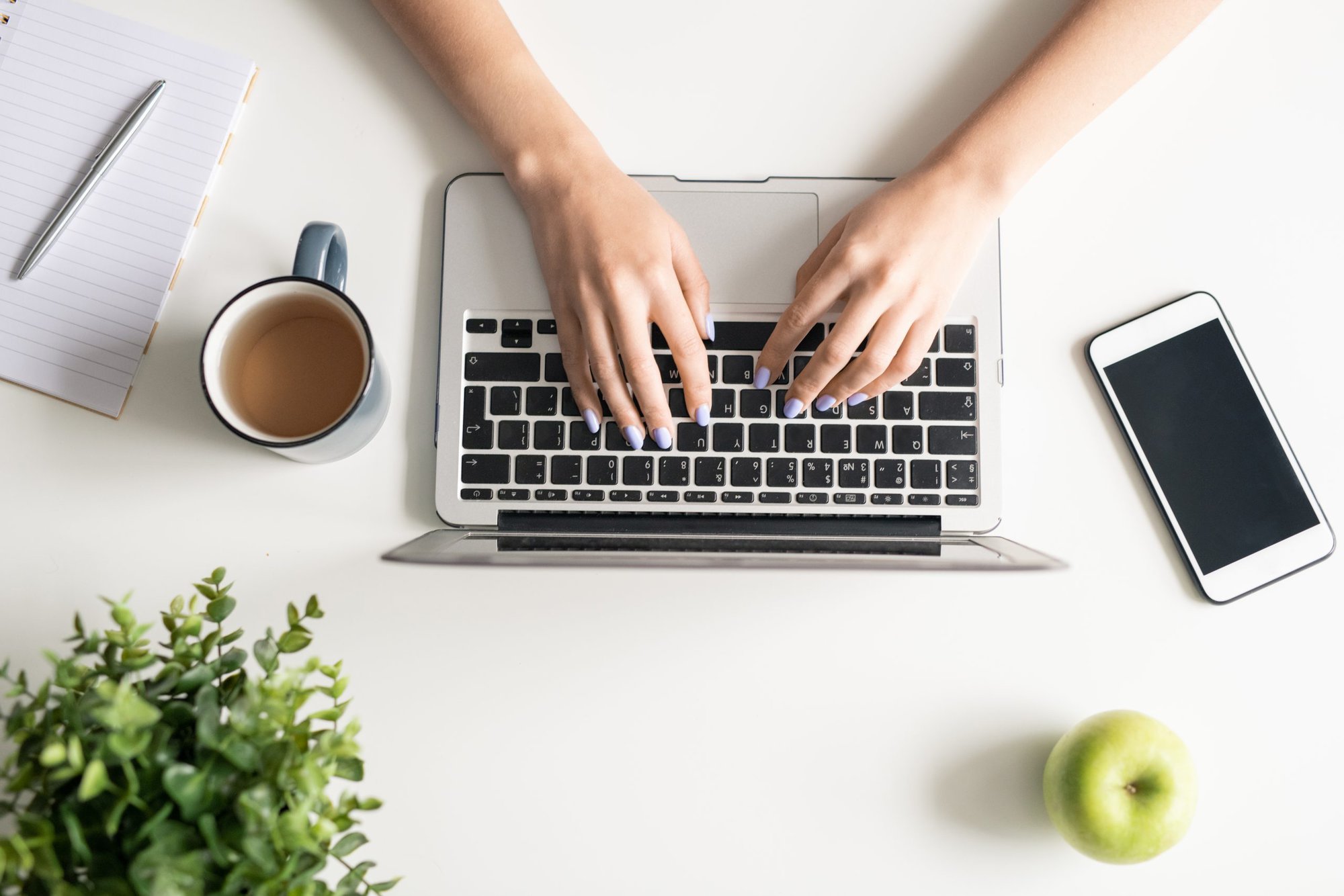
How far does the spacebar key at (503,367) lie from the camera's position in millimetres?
635

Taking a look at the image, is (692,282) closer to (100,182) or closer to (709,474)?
(709,474)

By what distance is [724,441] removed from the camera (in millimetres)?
634

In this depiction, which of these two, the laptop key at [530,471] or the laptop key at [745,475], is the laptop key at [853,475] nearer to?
the laptop key at [745,475]

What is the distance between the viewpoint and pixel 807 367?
2.03 ft

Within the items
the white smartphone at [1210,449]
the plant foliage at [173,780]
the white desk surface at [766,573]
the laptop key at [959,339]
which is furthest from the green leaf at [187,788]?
the white smartphone at [1210,449]

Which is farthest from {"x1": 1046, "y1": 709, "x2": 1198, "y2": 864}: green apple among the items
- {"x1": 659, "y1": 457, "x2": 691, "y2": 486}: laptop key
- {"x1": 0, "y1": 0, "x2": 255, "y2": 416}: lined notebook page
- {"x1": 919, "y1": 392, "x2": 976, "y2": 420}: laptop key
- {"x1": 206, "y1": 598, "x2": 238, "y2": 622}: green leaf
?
{"x1": 0, "y1": 0, "x2": 255, "y2": 416}: lined notebook page

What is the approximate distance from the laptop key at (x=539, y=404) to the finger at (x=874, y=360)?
0.22 metres

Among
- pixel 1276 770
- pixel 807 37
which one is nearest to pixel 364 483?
pixel 807 37

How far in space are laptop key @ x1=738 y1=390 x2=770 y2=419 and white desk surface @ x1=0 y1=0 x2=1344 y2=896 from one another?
14cm

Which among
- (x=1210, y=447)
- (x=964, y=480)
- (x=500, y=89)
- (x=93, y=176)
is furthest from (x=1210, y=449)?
(x=93, y=176)

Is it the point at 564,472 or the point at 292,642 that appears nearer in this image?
the point at 292,642

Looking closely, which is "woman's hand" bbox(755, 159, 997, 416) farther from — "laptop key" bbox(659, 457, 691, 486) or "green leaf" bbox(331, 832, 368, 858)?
"green leaf" bbox(331, 832, 368, 858)

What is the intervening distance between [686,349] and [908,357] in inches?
6.8

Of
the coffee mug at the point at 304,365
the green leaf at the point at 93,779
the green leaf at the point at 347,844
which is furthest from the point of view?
the coffee mug at the point at 304,365
